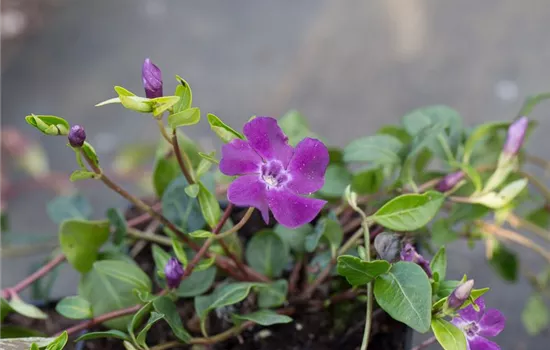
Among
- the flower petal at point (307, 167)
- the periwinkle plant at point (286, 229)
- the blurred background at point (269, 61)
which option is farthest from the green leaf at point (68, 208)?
the blurred background at point (269, 61)

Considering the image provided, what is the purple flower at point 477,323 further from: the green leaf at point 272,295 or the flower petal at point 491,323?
the green leaf at point 272,295

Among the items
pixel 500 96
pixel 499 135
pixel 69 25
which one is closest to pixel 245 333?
pixel 499 135

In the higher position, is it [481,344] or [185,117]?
[185,117]

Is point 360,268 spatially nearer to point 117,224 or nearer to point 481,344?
point 481,344

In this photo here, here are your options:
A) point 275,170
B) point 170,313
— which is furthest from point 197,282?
point 275,170

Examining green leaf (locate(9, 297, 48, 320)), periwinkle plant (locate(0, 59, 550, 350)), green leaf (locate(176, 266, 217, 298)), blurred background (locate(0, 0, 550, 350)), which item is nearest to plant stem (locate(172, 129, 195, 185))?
periwinkle plant (locate(0, 59, 550, 350))

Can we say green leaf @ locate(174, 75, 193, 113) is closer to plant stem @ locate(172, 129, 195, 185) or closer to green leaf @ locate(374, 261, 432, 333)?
plant stem @ locate(172, 129, 195, 185)
